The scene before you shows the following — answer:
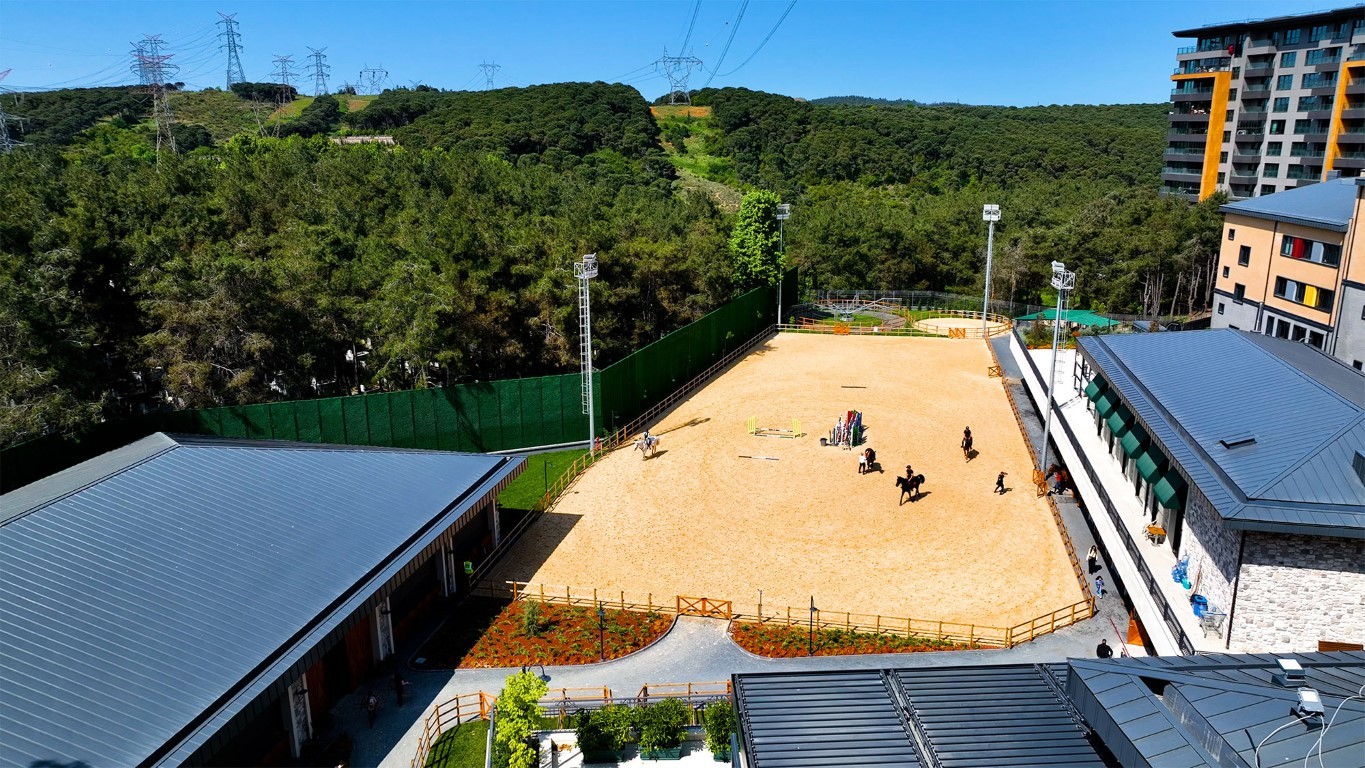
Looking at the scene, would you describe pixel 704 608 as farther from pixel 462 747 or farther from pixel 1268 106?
pixel 1268 106

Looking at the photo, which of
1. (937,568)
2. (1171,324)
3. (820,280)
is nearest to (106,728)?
(937,568)

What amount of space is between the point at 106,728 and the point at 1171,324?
4824 centimetres

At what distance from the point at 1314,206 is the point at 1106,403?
15.8m

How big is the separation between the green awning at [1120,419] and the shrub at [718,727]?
42.7 feet

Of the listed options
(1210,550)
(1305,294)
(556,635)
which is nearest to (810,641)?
(556,635)

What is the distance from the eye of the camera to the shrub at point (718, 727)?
52.1 feet

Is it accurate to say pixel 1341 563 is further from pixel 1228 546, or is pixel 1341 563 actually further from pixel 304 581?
pixel 304 581

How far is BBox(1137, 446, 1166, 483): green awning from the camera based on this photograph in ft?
63.7

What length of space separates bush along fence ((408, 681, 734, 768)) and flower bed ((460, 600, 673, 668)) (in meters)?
1.31

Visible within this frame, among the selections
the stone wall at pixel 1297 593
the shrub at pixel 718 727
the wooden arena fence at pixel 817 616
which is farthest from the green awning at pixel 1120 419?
the shrub at pixel 718 727

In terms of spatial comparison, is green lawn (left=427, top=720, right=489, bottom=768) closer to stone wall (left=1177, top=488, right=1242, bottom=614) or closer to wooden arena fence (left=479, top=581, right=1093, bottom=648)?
wooden arena fence (left=479, top=581, right=1093, bottom=648)

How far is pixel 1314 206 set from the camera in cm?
3216

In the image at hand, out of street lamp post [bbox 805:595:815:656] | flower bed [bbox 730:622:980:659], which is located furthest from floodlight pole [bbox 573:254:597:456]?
street lamp post [bbox 805:595:815:656]

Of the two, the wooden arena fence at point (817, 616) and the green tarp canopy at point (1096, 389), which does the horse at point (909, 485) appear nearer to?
the green tarp canopy at point (1096, 389)
